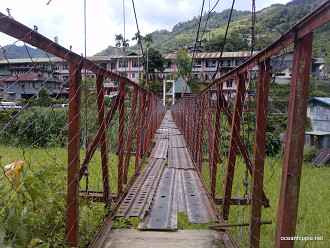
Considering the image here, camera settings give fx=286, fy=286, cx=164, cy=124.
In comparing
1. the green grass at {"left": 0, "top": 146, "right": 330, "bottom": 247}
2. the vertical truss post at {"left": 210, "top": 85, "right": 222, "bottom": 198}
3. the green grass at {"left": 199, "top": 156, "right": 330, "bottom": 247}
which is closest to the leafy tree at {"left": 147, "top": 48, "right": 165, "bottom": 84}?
the green grass at {"left": 199, "top": 156, "right": 330, "bottom": 247}

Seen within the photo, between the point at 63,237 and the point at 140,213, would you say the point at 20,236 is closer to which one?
the point at 63,237

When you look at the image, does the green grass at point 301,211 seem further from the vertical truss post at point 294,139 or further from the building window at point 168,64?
the building window at point 168,64

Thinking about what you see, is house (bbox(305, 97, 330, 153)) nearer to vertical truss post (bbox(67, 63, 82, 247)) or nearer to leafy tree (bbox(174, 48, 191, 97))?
vertical truss post (bbox(67, 63, 82, 247))

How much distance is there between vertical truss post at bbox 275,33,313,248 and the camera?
0.92 meters

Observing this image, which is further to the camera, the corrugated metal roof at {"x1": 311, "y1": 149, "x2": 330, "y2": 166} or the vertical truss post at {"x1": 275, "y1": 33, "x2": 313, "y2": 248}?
the corrugated metal roof at {"x1": 311, "y1": 149, "x2": 330, "y2": 166}

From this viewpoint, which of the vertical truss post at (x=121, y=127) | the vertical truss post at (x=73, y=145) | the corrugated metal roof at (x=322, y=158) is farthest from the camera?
the corrugated metal roof at (x=322, y=158)

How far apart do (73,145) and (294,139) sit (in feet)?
2.91

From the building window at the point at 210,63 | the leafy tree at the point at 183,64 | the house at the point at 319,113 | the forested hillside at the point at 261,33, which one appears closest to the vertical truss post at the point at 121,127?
the forested hillside at the point at 261,33

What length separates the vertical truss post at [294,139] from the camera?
92 centimetres

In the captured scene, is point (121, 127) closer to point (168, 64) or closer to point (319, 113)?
point (319, 113)

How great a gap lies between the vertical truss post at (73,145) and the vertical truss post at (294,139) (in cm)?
85

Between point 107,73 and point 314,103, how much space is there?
15.1 metres

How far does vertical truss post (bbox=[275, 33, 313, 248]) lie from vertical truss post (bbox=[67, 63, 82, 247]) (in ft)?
2.78

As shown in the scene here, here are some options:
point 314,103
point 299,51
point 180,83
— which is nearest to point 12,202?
point 299,51
